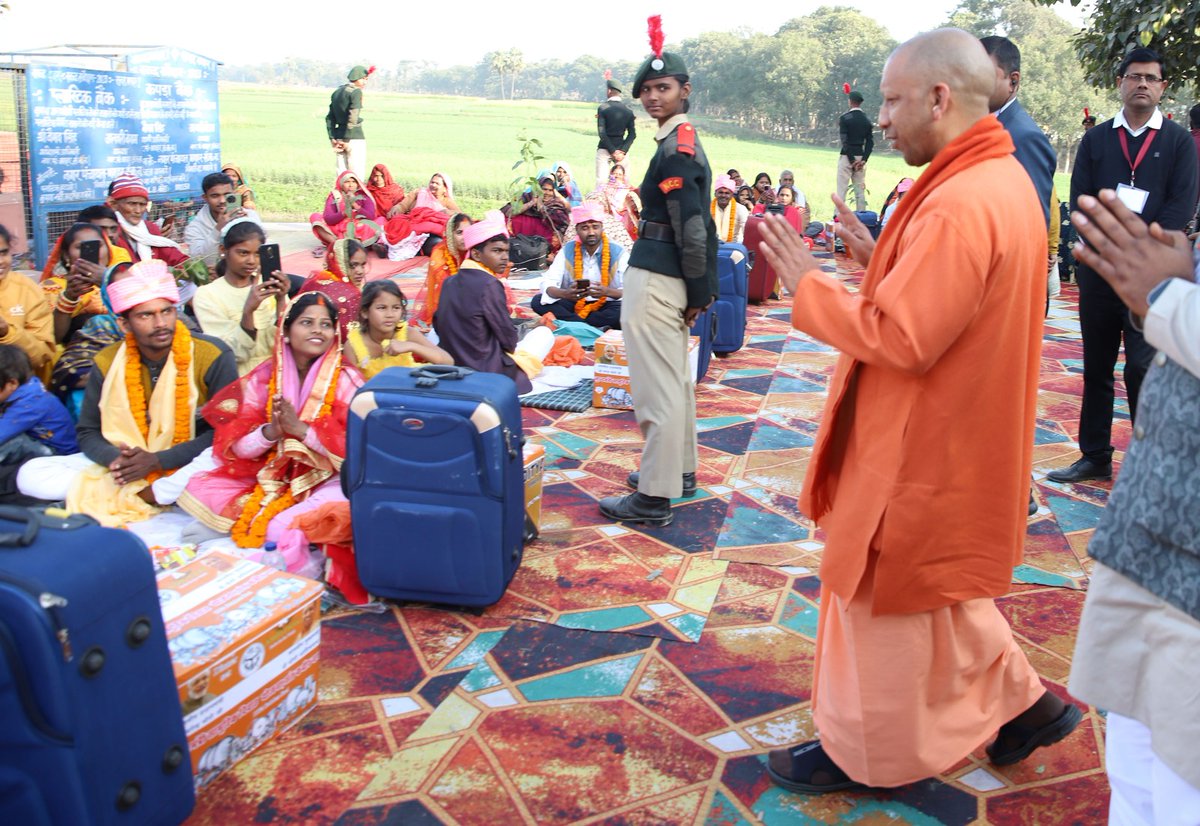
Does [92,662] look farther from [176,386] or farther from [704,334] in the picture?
[704,334]

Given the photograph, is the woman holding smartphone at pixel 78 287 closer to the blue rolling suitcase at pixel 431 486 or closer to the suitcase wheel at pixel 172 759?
the blue rolling suitcase at pixel 431 486

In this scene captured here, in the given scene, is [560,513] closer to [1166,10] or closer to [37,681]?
[37,681]

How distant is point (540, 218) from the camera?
37.9 ft

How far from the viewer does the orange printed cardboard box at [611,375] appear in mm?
5953

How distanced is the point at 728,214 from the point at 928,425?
8.39 metres

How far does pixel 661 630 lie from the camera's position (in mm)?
3354

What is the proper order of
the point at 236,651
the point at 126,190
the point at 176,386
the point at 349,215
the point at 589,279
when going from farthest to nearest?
the point at 349,215
the point at 589,279
the point at 126,190
the point at 176,386
the point at 236,651

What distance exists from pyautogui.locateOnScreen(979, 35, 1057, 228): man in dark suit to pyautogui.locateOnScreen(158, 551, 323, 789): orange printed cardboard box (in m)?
3.04

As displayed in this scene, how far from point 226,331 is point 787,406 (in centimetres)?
332

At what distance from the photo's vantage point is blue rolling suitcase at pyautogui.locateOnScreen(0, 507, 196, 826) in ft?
6.17

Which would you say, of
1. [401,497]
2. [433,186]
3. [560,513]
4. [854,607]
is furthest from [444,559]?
[433,186]

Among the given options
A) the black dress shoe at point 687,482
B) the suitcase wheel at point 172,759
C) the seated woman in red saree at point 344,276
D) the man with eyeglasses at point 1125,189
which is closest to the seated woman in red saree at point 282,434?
the black dress shoe at point 687,482

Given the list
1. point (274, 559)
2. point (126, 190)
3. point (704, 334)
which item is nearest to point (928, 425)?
point (274, 559)

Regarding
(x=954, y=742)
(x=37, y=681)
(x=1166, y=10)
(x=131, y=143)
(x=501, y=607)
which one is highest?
(x=1166, y=10)
